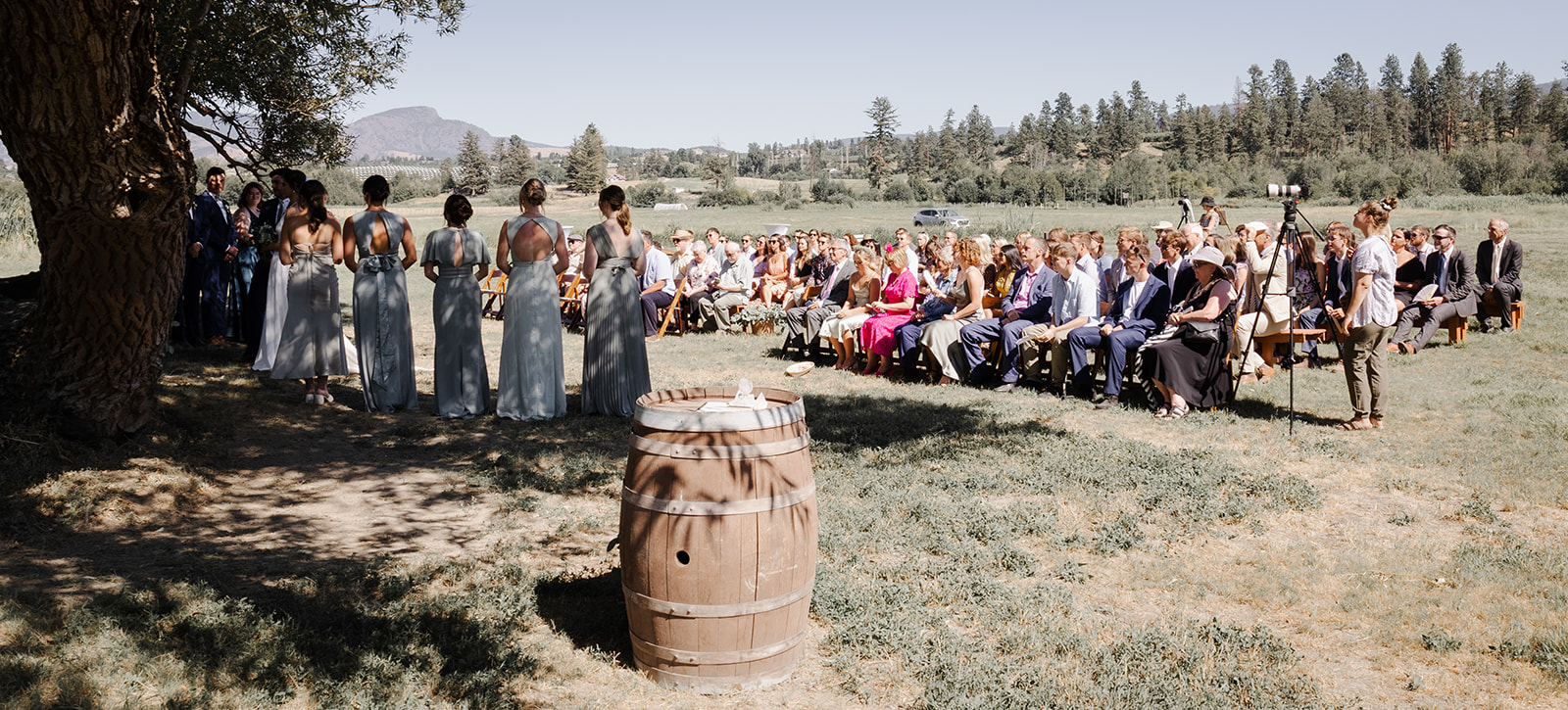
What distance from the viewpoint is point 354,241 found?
27.0 ft

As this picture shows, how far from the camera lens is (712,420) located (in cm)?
356

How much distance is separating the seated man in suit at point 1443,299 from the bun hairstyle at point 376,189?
11.1 meters

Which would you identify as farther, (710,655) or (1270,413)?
(1270,413)

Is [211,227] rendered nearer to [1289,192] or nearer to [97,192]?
[97,192]

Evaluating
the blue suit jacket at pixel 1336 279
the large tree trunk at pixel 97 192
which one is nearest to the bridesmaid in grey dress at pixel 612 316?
the large tree trunk at pixel 97 192

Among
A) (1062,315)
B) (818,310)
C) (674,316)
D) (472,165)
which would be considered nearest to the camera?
(1062,315)

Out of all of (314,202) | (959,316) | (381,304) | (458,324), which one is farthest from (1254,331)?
(314,202)

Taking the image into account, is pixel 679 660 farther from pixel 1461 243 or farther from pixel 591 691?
pixel 1461 243

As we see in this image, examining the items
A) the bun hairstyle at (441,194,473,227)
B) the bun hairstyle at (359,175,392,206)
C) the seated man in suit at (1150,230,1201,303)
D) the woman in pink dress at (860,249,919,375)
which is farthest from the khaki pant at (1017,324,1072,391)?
the bun hairstyle at (359,175,392,206)

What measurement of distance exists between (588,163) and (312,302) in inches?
3763

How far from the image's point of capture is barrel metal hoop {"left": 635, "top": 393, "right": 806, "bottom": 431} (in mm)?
3566

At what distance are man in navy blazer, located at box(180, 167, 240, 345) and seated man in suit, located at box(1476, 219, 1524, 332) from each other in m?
15.2

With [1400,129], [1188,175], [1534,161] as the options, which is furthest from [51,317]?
[1400,129]

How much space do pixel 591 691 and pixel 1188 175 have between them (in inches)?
3486
